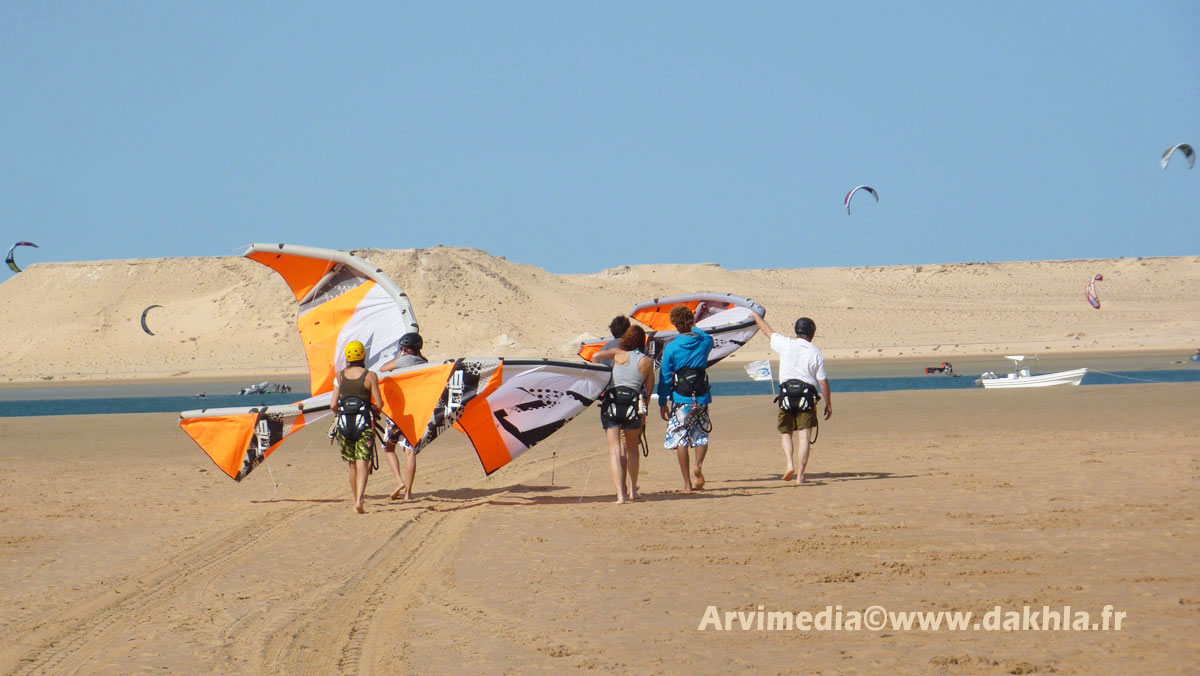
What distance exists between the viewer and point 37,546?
8.45 m

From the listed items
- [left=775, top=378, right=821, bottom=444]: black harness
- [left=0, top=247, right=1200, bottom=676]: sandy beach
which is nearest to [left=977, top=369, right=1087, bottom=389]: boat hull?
[left=0, top=247, right=1200, bottom=676]: sandy beach

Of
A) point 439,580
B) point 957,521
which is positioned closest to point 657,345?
point 957,521

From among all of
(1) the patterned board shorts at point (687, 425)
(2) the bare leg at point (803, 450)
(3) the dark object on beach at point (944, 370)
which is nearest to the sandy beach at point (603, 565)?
(2) the bare leg at point (803, 450)

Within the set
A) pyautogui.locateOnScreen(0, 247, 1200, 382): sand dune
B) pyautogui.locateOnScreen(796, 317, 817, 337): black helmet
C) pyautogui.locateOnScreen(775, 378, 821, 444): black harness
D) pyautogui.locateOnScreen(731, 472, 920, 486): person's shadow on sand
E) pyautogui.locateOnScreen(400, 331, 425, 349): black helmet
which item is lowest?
pyautogui.locateOnScreen(731, 472, 920, 486): person's shadow on sand

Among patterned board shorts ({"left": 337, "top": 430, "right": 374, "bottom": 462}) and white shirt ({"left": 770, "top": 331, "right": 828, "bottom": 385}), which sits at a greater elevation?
white shirt ({"left": 770, "top": 331, "right": 828, "bottom": 385})

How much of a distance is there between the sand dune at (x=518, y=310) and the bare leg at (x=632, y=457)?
4034cm

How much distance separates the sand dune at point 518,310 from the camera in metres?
61.2

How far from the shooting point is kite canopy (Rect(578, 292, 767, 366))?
11.0 m

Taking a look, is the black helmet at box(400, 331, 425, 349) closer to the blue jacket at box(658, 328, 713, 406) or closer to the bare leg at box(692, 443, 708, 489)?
the blue jacket at box(658, 328, 713, 406)

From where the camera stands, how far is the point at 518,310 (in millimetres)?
70250

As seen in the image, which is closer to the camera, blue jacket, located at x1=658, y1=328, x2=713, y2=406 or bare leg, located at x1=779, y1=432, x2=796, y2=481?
blue jacket, located at x1=658, y1=328, x2=713, y2=406

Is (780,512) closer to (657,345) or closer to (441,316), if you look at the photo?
(657,345)

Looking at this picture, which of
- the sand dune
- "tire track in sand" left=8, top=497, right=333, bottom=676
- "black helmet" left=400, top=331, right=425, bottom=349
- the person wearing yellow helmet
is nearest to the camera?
"tire track in sand" left=8, top=497, right=333, bottom=676

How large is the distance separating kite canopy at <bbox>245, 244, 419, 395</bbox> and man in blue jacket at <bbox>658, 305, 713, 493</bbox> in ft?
9.18
